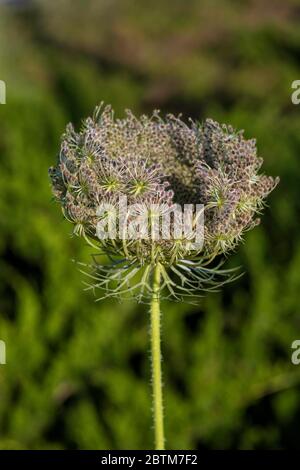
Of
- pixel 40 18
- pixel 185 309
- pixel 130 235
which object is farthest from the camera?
pixel 40 18

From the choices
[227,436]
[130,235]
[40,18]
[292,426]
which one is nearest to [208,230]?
[130,235]

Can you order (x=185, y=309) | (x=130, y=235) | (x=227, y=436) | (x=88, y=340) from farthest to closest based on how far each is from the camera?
(x=185, y=309) → (x=88, y=340) → (x=227, y=436) → (x=130, y=235)

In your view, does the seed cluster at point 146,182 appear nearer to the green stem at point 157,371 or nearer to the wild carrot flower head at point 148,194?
the wild carrot flower head at point 148,194

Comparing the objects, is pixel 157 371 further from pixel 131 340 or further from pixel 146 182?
pixel 131 340

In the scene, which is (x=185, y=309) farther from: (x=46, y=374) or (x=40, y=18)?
(x=40, y=18)

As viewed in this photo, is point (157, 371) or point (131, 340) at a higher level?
Result: point (131, 340)

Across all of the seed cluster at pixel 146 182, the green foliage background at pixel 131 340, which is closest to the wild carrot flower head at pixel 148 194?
the seed cluster at pixel 146 182

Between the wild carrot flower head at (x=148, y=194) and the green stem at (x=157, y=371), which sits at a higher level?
the wild carrot flower head at (x=148, y=194)

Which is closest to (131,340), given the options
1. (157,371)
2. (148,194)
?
(157,371)
